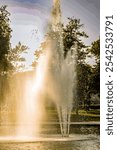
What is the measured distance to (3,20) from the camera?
1498 centimetres

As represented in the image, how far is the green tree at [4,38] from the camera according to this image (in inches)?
572

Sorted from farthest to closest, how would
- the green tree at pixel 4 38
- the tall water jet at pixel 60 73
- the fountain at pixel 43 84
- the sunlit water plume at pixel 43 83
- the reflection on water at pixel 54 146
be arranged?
the green tree at pixel 4 38, the sunlit water plume at pixel 43 83, the fountain at pixel 43 84, the tall water jet at pixel 60 73, the reflection on water at pixel 54 146

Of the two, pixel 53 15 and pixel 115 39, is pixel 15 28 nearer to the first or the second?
pixel 53 15

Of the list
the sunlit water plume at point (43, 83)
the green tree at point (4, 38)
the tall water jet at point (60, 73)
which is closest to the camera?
the tall water jet at point (60, 73)

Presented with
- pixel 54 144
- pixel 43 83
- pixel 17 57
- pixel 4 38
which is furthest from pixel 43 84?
pixel 54 144

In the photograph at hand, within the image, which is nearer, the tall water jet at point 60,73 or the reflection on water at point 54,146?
the reflection on water at point 54,146

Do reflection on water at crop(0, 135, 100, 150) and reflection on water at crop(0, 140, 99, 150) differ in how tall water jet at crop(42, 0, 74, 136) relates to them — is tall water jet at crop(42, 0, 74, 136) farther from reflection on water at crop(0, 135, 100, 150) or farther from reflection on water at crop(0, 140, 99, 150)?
reflection on water at crop(0, 140, 99, 150)

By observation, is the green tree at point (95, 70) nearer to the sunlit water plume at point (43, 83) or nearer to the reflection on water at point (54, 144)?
the sunlit water plume at point (43, 83)

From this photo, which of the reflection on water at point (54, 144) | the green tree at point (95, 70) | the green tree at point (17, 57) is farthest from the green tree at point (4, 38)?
the reflection on water at point (54, 144)

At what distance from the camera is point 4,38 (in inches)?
571

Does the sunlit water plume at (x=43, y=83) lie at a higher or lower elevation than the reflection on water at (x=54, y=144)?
higher

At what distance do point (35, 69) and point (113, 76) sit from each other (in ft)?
30.3

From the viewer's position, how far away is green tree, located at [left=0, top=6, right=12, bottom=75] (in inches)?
572

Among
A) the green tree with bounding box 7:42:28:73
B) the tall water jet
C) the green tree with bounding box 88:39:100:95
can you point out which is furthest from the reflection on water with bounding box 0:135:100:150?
the green tree with bounding box 88:39:100:95
